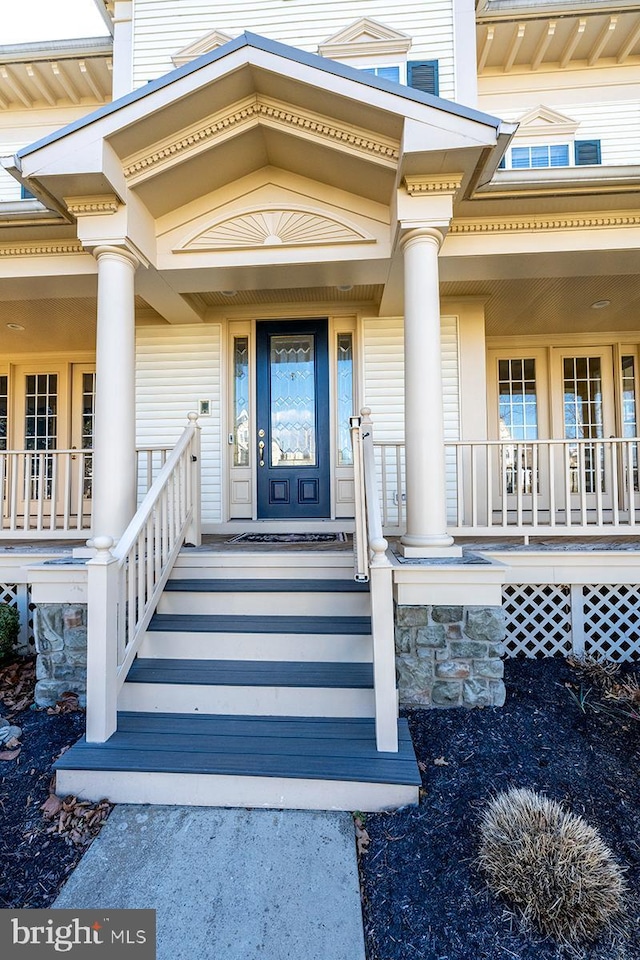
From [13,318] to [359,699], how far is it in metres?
5.66

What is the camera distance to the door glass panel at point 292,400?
5629 mm

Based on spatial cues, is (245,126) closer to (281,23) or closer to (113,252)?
(113,252)

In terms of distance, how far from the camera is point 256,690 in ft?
9.23

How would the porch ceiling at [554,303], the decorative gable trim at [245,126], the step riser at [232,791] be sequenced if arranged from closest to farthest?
the step riser at [232,791] < the decorative gable trim at [245,126] < the porch ceiling at [554,303]

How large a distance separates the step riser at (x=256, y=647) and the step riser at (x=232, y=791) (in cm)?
82

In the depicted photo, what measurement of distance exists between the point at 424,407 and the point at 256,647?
1.95m

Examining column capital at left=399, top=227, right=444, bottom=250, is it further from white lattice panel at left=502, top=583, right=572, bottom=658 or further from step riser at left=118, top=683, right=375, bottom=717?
step riser at left=118, top=683, right=375, bottom=717

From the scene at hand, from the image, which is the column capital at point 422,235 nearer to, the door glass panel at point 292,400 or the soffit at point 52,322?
the door glass panel at point 292,400

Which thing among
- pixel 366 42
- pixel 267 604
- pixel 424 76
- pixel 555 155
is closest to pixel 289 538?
pixel 267 604

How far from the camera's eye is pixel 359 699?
9.00ft

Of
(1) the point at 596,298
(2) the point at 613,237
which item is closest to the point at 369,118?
(2) the point at 613,237

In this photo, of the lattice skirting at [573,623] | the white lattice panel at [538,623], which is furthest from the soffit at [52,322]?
the lattice skirting at [573,623]

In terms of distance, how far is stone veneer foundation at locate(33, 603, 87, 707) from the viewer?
3.24m

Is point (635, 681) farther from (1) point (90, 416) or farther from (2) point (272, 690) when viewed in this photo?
(1) point (90, 416)
